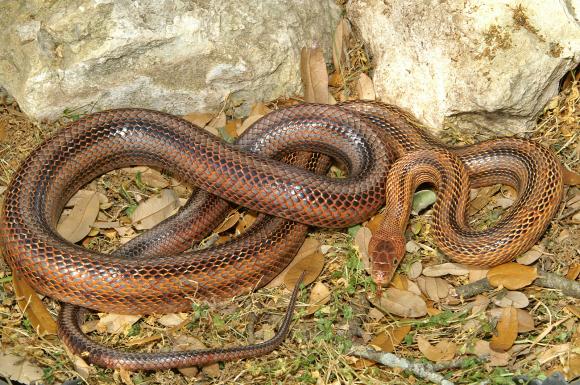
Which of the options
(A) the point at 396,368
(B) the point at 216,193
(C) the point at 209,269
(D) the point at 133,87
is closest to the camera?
(A) the point at 396,368

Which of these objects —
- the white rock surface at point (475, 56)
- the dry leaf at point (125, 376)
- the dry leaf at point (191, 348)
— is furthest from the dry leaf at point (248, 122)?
the dry leaf at point (125, 376)

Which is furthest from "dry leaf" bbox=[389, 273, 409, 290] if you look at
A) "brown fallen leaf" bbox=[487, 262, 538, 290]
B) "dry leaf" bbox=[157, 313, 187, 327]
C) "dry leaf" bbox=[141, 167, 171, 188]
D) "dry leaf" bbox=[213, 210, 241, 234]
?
"dry leaf" bbox=[141, 167, 171, 188]

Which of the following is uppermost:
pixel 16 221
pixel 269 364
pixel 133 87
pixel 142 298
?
pixel 133 87

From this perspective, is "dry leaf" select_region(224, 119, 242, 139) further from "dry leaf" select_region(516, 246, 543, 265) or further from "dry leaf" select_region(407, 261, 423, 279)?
"dry leaf" select_region(516, 246, 543, 265)

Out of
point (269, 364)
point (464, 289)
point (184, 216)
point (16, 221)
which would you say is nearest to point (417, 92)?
point (464, 289)

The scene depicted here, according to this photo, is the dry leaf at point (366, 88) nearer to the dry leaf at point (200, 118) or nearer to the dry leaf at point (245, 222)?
the dry leaf at point (200, 118)

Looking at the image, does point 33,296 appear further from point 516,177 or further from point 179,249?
point 516,177
